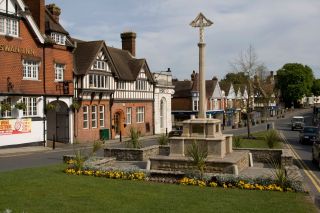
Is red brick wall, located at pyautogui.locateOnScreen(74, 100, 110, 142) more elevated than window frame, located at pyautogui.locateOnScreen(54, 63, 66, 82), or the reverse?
window frame, located at pyautogui.locateOnScreen(54, 63, 66, 82)

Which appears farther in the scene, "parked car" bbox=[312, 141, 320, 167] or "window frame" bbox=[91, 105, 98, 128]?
"window frame" bbox=[91, 105, 98, 128]

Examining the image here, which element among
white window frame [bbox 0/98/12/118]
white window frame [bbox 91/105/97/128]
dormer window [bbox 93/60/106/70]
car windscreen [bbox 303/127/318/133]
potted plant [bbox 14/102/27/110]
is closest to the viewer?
white window frame [bbox 0/98/12/118]

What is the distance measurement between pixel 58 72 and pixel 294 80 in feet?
328

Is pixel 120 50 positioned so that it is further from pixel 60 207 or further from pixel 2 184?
pixel 60 207

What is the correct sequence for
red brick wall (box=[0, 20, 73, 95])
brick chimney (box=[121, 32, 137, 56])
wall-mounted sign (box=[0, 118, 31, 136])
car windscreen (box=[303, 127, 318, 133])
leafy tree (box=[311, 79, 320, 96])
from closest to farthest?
wall-mounted sign (box=[0, 118, 31, 136]) < red brick wall (box=[0, 20, 73, 95]) < car windscreen (box=[303, 127, 318, 133]) < brick chimney (box=[121, 32, 137, 56]) < leafy tree (box=[311, 79, 320, 96])

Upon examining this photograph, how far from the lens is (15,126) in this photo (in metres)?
29.4

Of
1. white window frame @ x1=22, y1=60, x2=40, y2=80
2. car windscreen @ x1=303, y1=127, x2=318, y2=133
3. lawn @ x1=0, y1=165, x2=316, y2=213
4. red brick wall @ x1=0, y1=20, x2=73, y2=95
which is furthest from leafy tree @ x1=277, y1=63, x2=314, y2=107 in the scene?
lawn @ x1=0, y1=165, x2=316, y2=213

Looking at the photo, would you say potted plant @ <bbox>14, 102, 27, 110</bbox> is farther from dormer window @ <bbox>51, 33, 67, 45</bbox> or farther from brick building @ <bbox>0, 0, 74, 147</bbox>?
dormer window @ <bbox>51, 33, 67, 45</bbox>

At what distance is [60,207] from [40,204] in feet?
2.12

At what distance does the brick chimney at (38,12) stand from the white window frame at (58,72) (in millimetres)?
3075

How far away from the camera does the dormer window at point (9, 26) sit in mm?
28750

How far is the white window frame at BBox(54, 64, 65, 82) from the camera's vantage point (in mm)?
33409

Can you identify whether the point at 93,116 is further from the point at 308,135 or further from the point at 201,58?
the point at 201,58

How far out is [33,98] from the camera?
31.3 meters
